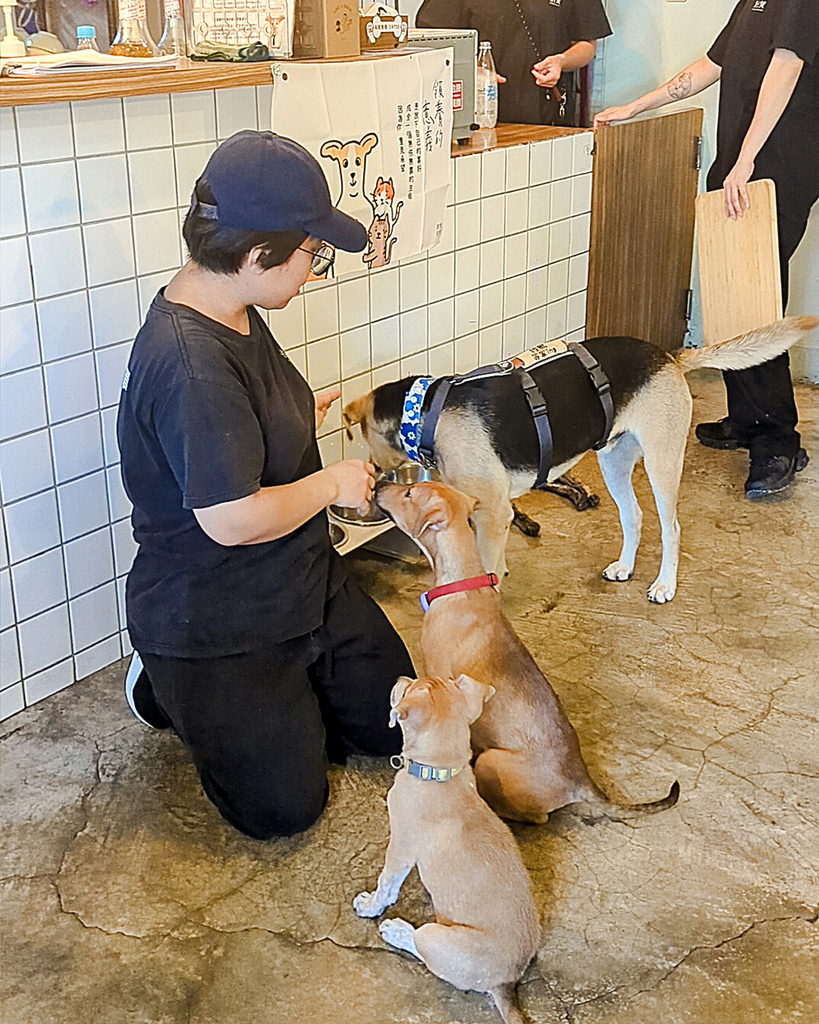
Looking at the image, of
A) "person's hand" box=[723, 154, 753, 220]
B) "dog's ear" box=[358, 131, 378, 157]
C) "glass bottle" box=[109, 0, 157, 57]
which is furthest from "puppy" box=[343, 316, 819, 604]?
"glass bottle" box=[109, 0, 157, 57]

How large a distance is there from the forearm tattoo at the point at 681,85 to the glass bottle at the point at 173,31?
7.23ft

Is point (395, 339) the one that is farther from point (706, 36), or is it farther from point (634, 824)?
point (706, 36)

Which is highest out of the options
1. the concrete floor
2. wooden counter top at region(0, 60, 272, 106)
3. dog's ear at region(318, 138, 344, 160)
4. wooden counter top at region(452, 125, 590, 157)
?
wooden counter top at region(0, 60, 272, 106)

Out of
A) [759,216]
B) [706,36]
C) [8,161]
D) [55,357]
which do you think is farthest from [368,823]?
[706,36]

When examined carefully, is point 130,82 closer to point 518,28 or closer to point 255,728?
point 255,728

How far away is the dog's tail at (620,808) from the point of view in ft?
7.93

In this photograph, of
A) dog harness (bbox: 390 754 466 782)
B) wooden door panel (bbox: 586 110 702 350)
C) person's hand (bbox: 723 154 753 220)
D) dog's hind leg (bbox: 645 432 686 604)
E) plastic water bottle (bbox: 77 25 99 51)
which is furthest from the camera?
wooden door panel (bbox: 586 110 702 350)

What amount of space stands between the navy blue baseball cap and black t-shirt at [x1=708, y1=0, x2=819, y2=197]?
2409mm

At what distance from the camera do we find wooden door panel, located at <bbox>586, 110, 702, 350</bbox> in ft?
15.2

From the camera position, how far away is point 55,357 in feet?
8.85

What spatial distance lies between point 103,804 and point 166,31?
1.97 m

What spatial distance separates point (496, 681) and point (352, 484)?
496 millimetres

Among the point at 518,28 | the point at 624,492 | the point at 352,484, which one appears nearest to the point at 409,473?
the point at 624,492

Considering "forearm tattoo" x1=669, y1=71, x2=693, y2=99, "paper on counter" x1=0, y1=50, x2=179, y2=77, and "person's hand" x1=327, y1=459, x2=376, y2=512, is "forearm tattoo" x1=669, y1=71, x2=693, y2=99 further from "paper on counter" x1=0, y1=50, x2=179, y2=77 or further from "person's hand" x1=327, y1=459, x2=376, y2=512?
"person's hand" x1=327, y1=459, x2=376, y2=512
